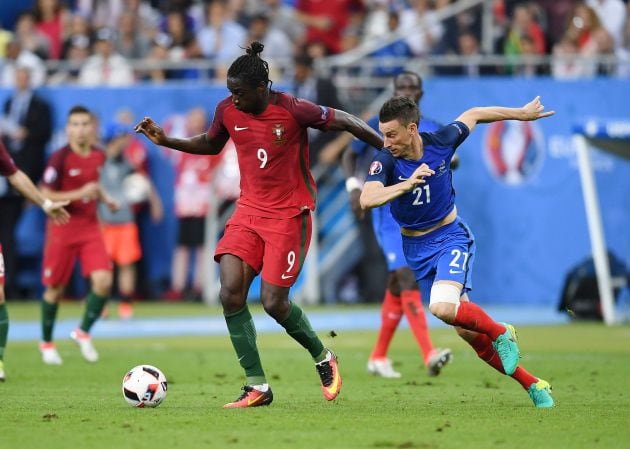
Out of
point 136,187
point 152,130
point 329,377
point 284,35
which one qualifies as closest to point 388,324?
point 329,377

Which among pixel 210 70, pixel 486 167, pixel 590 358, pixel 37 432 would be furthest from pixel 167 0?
pixel 37 432

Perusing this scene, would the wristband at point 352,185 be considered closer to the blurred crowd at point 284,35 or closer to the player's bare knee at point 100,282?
the player's bare knee at point 100,282

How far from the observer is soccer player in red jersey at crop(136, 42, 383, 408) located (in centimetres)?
1040

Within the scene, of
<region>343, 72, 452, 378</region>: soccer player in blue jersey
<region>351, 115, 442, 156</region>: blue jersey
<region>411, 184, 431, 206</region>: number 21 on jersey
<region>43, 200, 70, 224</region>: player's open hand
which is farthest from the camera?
<region>343, 72, 452, 378</region>: soccer player in blue jersey

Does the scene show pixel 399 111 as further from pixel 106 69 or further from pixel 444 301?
pixel 106 69

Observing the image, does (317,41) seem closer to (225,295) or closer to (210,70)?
(210,70)

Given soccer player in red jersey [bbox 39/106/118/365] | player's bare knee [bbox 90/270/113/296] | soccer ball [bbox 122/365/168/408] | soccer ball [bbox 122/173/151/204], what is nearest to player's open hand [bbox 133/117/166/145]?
soccer ball [bbox 122/365/168/408]

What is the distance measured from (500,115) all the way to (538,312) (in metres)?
11.9

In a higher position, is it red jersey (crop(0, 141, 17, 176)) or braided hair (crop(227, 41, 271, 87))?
braided hair (crop(227, 41, 271, 87))

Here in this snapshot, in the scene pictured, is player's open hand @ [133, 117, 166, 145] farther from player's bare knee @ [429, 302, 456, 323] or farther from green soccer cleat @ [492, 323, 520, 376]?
green soccer cleat @ [492, 323, 520, 376]

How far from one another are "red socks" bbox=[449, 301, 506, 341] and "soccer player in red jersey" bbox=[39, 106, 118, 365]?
624 centimetres

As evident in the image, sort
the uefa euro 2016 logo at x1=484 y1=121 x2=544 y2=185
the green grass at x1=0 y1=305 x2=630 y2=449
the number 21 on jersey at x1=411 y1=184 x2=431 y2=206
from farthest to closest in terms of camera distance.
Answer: the uefa euro 2016 logo at x1=484 y1=121 x2=544 y2=185
the number 21 on jersey at x1=411 y1=184 x2=431 y2=206
the green grass at x1=0 y1=305 x2=630 y2=449

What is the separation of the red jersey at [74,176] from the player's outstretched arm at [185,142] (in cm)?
492

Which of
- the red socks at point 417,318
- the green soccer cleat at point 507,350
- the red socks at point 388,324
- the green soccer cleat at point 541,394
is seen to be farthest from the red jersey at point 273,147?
the red socks at point 388,324
